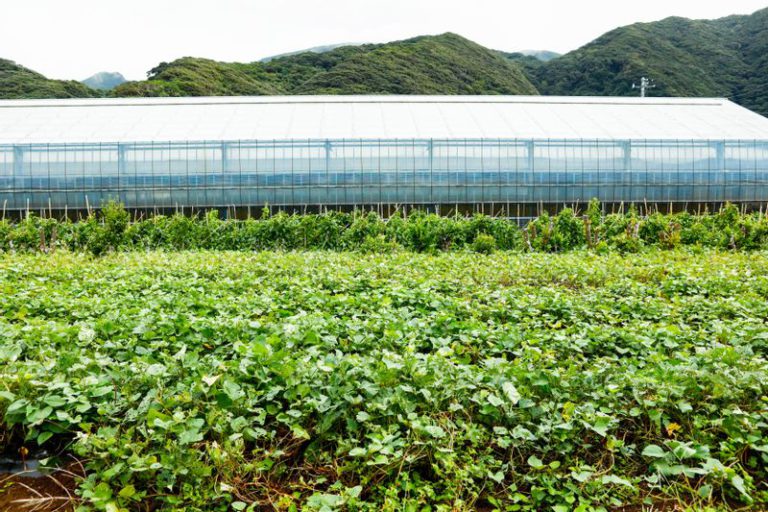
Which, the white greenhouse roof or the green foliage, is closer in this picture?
the green foliage

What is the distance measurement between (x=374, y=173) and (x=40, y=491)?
679 inches

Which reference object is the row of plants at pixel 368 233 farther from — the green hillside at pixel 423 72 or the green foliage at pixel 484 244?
the green hillside at pixel 423 72

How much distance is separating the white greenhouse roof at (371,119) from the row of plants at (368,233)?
5.77 m

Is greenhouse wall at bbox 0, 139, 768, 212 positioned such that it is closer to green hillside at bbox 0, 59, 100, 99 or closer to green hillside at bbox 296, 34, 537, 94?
green hillside at bbox 0, 59, 100, 99

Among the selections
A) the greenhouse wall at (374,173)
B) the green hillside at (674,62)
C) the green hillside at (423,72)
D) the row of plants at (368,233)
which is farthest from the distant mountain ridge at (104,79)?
the row of plants at (368,233)

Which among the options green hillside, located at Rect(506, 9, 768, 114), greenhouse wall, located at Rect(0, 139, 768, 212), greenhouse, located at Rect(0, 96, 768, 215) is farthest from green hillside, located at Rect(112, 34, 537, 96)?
greenhouse wall, located at Rect(0, 139, 768, 212)

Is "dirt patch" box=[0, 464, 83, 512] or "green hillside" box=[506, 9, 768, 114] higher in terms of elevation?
"green hillside" box=[506, 9, 768, 114]

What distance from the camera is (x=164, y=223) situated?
15508 millimetres

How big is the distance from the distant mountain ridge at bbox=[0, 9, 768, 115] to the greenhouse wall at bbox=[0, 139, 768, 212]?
105 ft

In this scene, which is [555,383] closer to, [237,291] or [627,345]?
[627,345]

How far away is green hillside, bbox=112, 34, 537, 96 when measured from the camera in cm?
5425

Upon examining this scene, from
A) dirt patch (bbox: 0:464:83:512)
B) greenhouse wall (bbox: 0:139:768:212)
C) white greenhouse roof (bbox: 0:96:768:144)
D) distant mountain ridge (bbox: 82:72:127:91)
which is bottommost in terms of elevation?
dirt patch (bbox: 0:464:83:512)

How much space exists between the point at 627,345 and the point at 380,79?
190 ft

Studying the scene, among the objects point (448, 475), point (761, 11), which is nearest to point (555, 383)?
point (448, 475)
